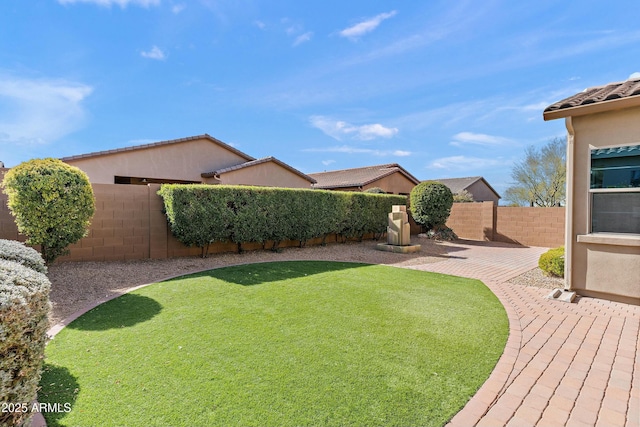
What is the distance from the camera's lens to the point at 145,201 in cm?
973

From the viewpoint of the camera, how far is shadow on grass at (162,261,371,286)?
25.0 ft

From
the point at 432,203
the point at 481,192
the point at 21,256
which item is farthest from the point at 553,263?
the point at 481,192

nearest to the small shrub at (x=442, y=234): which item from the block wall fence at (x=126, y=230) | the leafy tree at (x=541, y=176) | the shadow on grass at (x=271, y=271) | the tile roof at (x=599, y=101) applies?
the shadow on grass at (x=271, y=271)

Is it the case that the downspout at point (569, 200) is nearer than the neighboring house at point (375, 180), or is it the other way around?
the downspout at point (569, 200)

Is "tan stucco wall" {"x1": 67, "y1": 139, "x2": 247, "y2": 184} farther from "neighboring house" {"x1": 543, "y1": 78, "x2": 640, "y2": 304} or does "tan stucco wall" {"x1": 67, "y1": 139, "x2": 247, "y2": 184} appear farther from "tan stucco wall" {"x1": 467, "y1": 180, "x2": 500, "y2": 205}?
"tan stucco wall" {"x1": 467, "y1": 180, "x2": 500, "y2": 205}

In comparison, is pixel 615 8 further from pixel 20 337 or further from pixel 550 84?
pixel 20 337

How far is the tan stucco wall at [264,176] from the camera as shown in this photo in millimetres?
18547

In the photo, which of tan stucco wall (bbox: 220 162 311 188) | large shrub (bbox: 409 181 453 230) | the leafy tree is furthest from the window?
the leafy tree

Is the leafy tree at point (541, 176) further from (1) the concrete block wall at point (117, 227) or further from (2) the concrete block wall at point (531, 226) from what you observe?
(1) the concrete block wall at point (117, 227)

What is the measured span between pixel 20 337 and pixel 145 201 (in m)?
8.52

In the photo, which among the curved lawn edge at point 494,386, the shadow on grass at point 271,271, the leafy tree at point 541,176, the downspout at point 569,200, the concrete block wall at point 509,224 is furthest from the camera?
the leafy tree at point 541,176

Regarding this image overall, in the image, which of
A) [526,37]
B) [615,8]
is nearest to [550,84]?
[526,37]

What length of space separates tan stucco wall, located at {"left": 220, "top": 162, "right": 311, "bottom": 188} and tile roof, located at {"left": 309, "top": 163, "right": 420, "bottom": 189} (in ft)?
19.6

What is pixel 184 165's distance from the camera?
18344mm
